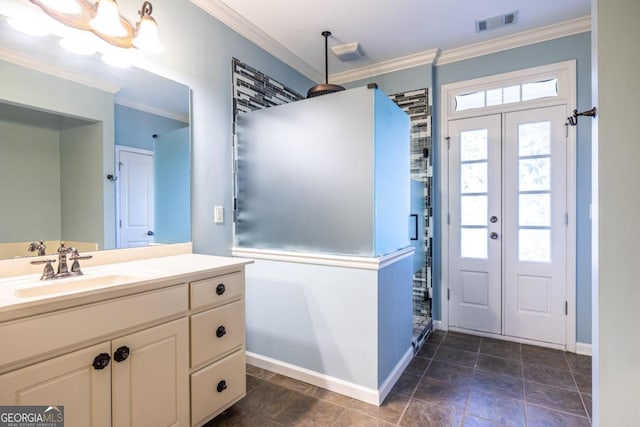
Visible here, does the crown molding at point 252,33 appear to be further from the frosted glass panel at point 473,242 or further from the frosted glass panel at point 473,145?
the frosted glass panel at point 473,242

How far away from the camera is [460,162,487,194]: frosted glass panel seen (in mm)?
2924

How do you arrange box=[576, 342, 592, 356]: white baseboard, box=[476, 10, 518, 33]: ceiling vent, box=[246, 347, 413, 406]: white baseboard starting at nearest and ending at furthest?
box=[246, 347, 413, 406]: white baseboard
box=[476, 10, 518, 33]: ceiling vent
box=[576, 342, 592, 356]: white baseboard

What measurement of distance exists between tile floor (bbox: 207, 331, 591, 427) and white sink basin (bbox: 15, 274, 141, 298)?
3.19 feet

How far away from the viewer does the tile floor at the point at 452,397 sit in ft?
5.70

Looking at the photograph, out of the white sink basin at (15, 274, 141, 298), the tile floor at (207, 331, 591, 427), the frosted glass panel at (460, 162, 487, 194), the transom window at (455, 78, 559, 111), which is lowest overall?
the tile floor at (207, 331, 591, 427)

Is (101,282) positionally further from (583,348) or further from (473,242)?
(583,348)

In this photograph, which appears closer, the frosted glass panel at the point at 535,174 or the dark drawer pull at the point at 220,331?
the dark drawer pull at the point at 220,331

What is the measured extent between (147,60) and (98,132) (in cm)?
53

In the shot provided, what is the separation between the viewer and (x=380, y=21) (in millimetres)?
2463

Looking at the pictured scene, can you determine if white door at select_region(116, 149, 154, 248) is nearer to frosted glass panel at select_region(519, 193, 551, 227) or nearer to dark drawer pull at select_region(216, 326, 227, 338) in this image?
dark drawer pull at select_region(216, 326, 227, 338)

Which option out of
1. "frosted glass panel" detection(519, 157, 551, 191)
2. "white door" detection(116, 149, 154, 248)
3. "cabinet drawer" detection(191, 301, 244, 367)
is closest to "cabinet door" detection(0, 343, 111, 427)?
"cabinet drawer" detection(191, 301, 244, 367)

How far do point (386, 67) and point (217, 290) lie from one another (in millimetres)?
2799

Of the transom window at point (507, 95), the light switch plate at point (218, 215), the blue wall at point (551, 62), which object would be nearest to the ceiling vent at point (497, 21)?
the blue wall at point (551, 62)

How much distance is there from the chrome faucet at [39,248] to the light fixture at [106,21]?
3.47ft
